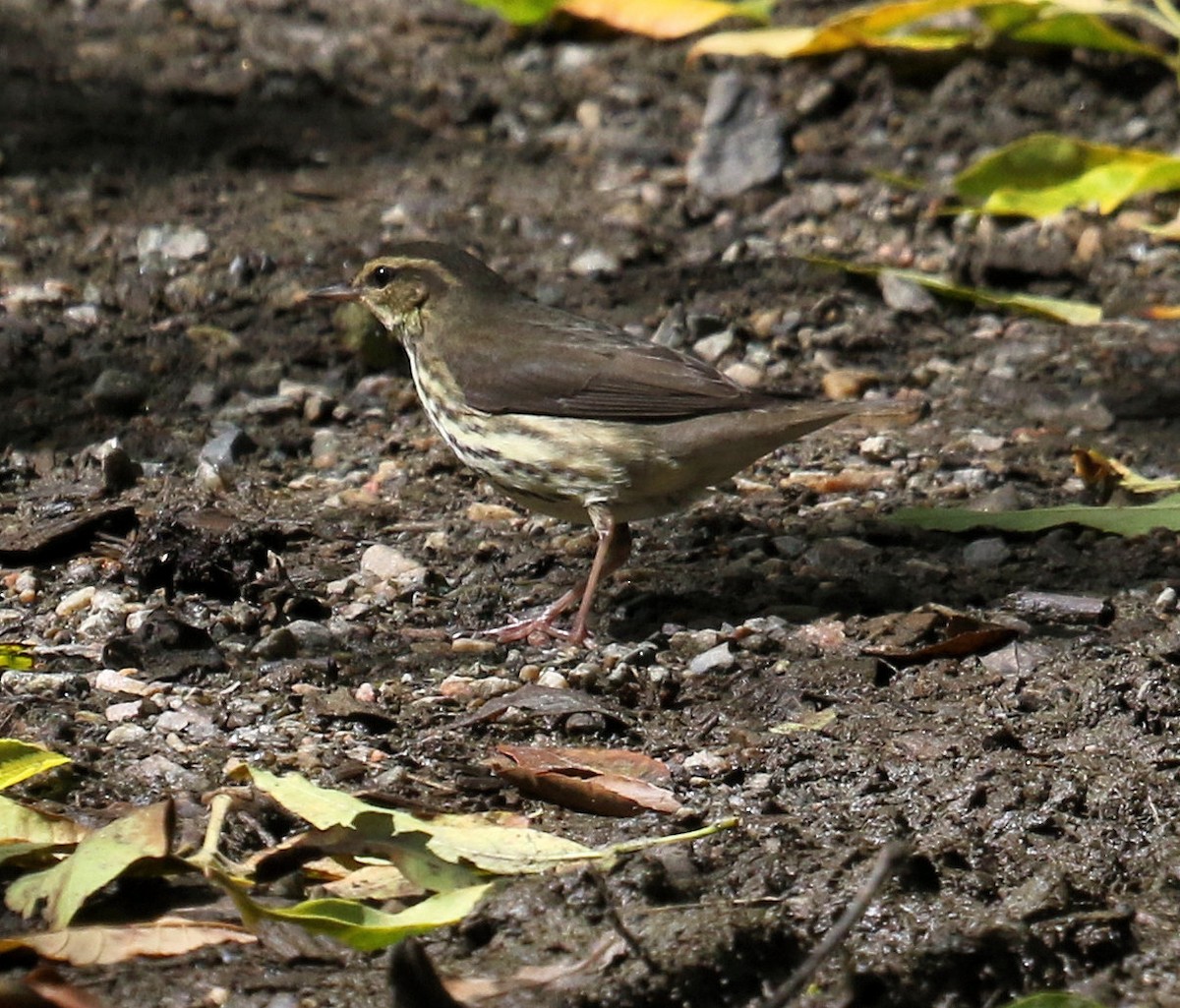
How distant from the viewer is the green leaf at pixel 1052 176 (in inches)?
321

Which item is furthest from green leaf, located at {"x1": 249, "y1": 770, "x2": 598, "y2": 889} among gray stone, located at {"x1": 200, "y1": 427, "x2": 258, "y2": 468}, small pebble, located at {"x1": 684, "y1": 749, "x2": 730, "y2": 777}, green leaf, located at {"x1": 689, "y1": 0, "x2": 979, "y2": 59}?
green leaf, located at {"x1": 689, "y1": 0, "x2": 979, "y2": 59}

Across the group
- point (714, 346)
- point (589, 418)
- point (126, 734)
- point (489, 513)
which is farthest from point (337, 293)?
point (126, 734)

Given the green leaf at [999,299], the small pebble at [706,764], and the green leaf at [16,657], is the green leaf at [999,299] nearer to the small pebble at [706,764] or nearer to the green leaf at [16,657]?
the small pebble at [706,764]

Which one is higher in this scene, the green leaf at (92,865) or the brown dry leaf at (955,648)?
the green leaf at (92,865)

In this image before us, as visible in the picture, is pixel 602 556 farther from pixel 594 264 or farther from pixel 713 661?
pixel 594 264

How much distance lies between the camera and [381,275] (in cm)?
675

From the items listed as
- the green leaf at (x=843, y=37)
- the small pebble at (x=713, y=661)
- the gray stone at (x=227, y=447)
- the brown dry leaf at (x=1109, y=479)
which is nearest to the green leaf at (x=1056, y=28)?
the green leaf at (x=843, y=37)

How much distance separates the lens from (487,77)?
32.4ft

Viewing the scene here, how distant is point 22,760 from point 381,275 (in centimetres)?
298

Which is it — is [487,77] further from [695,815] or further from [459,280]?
[695,815]

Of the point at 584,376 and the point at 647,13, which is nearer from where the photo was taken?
the point at 584,376

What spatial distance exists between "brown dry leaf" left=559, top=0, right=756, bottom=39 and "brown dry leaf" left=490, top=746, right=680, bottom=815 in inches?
237

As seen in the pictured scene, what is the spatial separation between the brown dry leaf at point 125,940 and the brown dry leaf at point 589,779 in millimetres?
928

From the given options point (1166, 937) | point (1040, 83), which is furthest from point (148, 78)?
point (1166, 937)
